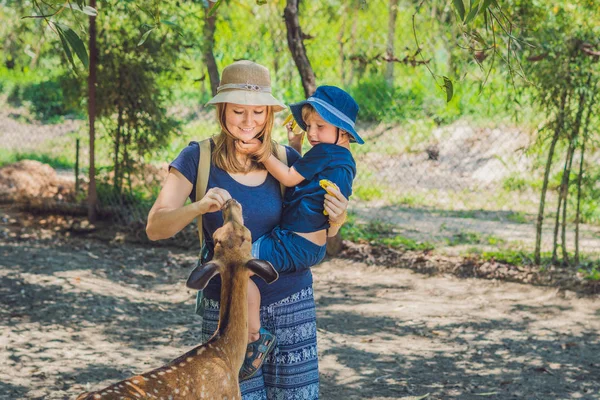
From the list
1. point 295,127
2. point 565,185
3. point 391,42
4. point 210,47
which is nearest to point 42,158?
point 210,47

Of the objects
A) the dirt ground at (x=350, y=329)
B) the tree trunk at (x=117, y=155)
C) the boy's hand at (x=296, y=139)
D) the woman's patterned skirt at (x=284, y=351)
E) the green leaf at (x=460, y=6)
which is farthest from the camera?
the tree trunk at (x=117, y=155)

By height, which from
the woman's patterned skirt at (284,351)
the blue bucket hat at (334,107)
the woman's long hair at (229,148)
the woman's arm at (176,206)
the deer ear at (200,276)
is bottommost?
the woman's patterned skirt at (284,351)

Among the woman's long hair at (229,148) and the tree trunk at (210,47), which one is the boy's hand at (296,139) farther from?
the tree trunk at (210,47)

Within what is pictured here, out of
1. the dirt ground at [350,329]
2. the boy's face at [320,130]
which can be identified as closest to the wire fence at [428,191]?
the dirt ground at [350,329]

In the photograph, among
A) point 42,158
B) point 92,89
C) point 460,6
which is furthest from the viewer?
point 42,158

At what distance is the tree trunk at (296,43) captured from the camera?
7.31 meters

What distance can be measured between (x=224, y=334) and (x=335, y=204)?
0.63 metres

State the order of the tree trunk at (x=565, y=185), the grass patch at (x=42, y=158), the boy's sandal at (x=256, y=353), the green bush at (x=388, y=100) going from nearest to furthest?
1. the boy's sandal at (x=256, y=353)
2. the tree trunk at (x=565, y=185)
3. the green bush at (x=388, y=100)
4. the grass patch at (x=42, y=158)

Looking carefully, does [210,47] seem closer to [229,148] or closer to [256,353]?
[229,148]

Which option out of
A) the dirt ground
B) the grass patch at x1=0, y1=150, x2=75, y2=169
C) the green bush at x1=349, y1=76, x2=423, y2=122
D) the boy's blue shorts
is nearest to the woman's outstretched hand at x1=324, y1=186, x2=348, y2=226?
the boy's blue shorts

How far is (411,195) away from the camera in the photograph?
1027 centimetres

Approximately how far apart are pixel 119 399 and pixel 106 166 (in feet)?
22.5

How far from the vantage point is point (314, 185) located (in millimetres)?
3014

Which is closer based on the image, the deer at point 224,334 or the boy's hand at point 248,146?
the deer at point 224,334
